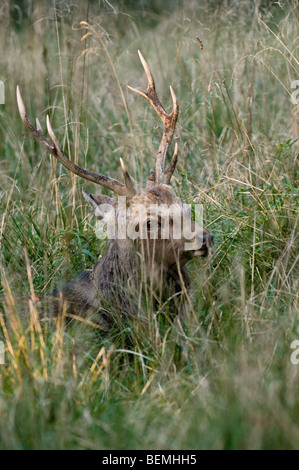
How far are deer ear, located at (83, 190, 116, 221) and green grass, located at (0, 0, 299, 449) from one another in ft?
1.76

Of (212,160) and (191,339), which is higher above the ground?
(212,160)

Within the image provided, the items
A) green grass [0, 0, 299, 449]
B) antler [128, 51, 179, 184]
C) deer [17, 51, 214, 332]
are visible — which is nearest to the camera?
green grass [0, 0, 299, 449]

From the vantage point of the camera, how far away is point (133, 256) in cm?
431

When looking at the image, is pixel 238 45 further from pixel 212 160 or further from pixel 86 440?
pixel 86 440

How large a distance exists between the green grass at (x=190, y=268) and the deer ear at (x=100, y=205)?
1.76ft

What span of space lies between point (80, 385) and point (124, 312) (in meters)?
1.03

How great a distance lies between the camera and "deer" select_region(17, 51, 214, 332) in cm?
416

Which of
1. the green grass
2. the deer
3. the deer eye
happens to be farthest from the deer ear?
the green grass

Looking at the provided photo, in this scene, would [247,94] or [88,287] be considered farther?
[247,94]

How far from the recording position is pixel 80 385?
322cm

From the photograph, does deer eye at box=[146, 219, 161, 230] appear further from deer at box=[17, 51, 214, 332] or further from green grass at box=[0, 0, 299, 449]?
green grass at box=[0, 0, 299, 449]

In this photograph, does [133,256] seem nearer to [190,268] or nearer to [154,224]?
[154,224]

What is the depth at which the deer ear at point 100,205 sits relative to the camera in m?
4.40

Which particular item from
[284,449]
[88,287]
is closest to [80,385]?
[284,449]
